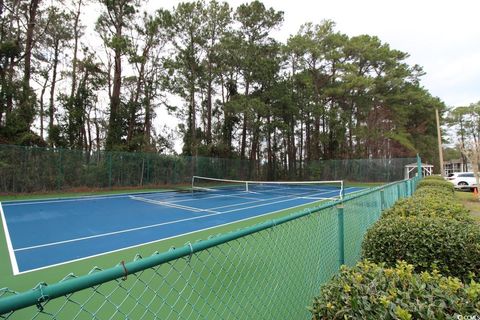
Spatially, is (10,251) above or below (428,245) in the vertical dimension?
below

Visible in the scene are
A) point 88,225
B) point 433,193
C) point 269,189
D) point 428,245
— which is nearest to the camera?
point 428,245

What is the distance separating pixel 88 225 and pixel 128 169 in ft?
41.7

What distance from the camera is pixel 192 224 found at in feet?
31.0

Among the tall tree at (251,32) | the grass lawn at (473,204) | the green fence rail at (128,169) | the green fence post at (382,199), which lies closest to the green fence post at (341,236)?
the green fence post at (382,199)

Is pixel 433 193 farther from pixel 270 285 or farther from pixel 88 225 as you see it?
pixel 88 225

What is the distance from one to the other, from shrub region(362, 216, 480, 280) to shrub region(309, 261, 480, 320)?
5.06 feet

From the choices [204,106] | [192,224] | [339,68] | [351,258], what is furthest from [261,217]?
[339,68]

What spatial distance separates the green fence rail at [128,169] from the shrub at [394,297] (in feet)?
62.1

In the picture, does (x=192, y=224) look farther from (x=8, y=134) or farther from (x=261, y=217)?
(x=8, y=134)

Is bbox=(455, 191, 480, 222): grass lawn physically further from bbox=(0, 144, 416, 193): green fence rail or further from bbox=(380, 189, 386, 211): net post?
bbox=(0, 144, 416, 193): green fence rail

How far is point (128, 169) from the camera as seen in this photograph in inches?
845

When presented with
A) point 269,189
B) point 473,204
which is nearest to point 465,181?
point 473,204

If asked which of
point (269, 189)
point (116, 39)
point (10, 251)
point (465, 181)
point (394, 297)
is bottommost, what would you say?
point (10, 251)

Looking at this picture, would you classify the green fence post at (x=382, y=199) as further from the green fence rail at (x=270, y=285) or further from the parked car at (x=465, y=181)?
the parked car at (x=465, y=181)
